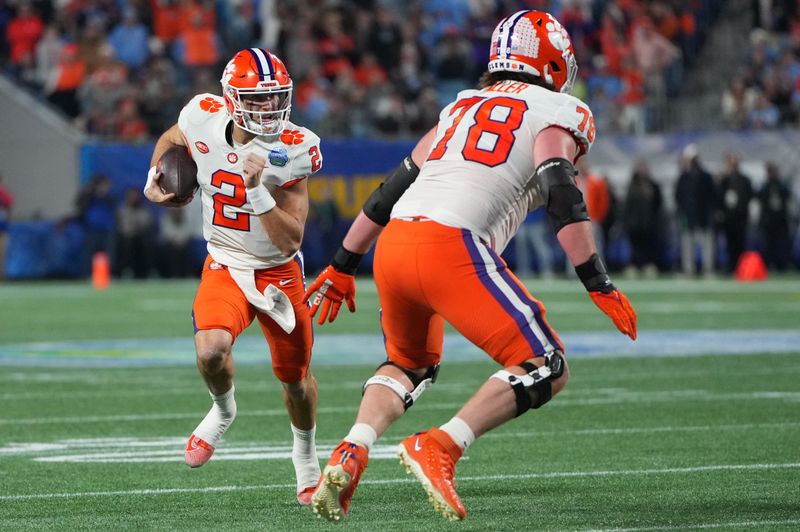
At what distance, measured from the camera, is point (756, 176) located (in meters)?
21.8

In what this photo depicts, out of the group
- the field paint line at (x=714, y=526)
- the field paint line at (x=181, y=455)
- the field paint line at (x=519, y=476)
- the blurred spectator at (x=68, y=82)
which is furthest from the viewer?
the blurred spectator at (x=68, y=82)

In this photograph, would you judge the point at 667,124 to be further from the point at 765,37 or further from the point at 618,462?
the point at 618,462

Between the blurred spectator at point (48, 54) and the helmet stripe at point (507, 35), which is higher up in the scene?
the helmet stripe at point (507, 35)

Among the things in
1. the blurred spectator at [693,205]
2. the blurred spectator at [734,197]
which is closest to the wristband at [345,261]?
the blurred spectator at [693,205]

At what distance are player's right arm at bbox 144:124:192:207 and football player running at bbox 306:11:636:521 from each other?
3.66 feet

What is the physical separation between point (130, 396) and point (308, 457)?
3.67 m

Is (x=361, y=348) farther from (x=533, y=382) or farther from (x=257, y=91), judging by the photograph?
(x=533, y=382)

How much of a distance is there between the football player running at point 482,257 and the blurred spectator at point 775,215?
16.4 m

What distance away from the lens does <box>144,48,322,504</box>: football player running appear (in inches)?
234

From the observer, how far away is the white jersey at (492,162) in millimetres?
4902

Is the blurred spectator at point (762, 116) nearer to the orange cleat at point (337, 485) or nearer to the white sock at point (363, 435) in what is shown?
the white sock at point (363, 435)

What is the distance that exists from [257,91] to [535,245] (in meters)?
15.8

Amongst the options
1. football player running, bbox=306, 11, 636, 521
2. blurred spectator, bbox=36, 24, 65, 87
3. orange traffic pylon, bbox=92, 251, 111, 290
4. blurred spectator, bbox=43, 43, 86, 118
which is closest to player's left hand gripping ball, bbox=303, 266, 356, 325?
football player running, bbox=306, 11, 636, 521

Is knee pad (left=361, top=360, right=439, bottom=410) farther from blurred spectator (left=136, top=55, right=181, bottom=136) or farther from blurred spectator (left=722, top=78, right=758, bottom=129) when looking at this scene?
blurred spectator (left=722, top=78, right=758, bottom=129)
